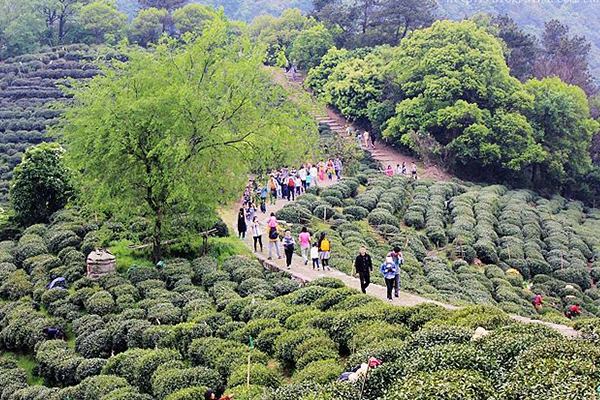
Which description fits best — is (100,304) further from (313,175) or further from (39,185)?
(313,175)

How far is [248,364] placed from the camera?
1286 centimetres

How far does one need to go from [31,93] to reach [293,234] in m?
41.4

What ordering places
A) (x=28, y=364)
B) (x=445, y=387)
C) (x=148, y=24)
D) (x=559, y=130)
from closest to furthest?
(x=445, y=387) < (x=28, y=364) < (x=559, y=130) < (x=148, y=24)

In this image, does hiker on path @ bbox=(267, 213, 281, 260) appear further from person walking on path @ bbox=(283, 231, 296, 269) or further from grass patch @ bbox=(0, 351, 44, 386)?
grass patch @ bbox=(0, 351, 44, 386)

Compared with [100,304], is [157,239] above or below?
above

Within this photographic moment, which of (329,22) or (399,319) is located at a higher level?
(329,22)

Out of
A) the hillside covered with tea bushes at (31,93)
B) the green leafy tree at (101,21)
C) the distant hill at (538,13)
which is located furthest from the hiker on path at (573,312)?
the distant hill at (538,13)

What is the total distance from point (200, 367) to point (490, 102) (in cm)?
3662

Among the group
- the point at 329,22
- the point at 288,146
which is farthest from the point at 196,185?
the point at 329,22

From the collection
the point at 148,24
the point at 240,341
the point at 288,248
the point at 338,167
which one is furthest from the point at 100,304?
the point at 148,24

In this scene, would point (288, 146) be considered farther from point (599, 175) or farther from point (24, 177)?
point (599, 175)

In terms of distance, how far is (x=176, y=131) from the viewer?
2134 centimetres

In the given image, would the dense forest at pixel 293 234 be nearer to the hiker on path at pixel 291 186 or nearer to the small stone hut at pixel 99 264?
the small stone hut at pixel 99 264

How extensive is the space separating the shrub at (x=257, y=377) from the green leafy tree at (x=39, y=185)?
17.4 meters
